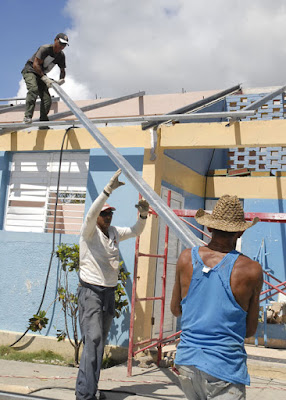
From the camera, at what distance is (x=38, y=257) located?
7496 millimetres

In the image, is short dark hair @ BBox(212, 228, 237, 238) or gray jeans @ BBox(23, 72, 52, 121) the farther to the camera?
gray jeans @ BBox(23, 72, 52, 121)

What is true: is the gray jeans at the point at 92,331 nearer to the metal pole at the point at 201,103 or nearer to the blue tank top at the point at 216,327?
the blue tank top at the point at 216,327

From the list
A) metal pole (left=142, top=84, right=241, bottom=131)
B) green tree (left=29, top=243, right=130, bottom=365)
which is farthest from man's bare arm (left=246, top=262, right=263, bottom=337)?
metal pole (left=142, top=84, right=241, bottom=131)

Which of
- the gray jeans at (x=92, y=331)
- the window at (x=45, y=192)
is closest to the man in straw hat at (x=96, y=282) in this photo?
the gray jeans at (x=92, y=331)

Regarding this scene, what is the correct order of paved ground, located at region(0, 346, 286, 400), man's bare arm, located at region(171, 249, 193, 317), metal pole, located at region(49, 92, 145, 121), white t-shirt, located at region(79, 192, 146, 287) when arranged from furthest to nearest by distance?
1. metal pole, located at region(49, 92, 145, 121)
2. paved ground, located at region(0, 346, 286, 400)
3. white t-shirt, located at region(79, 192, 146, 287)
4. man's bare arm, located at region(171, 249, 193, 317)

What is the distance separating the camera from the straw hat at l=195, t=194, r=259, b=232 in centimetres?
261

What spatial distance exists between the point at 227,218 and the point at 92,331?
2.40m

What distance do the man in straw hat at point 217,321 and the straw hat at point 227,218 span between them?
1.6 inches

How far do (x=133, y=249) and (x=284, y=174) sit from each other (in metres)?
3.35

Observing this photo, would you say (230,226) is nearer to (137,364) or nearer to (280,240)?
(137,364)

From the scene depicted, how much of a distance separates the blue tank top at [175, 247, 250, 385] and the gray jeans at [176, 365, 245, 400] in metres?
0.03

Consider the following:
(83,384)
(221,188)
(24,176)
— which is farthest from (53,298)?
(221,188)

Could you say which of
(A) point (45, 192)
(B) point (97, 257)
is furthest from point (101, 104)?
(B) point (97, 257)

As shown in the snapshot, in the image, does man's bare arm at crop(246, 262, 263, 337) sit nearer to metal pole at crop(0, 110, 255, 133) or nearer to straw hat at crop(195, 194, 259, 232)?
straw hat at crop(195, 194, 259, 232)
